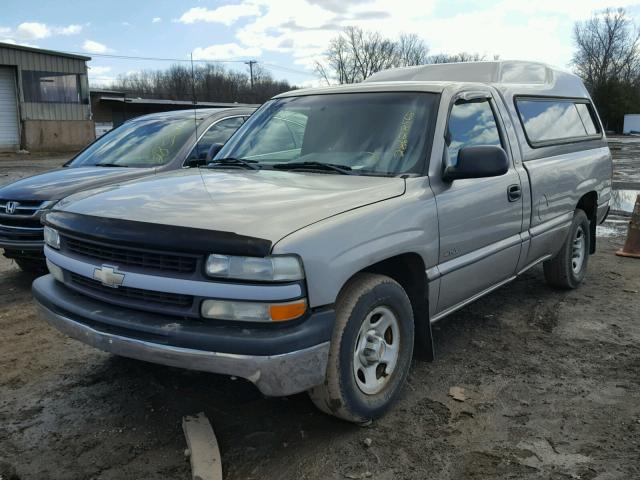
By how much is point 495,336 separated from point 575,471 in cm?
184

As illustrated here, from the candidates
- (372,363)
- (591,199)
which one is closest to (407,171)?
(372,363)

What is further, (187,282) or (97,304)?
(97,304)

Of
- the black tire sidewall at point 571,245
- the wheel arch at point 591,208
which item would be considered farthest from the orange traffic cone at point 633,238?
the black tire sidewall at point 571,245

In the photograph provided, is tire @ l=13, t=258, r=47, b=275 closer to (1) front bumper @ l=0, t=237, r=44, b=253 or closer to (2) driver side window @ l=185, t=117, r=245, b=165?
(1) front bumper @ l=0, t=237, r=44, b=253

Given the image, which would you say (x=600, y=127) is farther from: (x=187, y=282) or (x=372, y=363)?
(x=187, y=282)

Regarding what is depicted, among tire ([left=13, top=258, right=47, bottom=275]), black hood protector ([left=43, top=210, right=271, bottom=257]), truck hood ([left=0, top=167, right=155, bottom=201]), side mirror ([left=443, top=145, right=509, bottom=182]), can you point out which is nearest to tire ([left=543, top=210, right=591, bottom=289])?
side mirror ([left=443, top=145, right=509, bottom=182])

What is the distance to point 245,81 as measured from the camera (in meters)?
63.0

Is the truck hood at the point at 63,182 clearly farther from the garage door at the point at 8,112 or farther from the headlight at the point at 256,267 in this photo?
the garage door at the point at 8,112

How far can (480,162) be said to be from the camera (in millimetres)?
3506

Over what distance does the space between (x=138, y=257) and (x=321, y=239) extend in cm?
89

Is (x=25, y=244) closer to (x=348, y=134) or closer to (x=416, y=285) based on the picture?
(x=348, y=134)

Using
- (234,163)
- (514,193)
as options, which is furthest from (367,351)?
(514,193)

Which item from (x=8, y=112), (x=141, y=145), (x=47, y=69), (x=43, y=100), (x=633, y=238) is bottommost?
(x=633, y=238)

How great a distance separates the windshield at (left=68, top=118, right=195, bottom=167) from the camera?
6.43 metres
